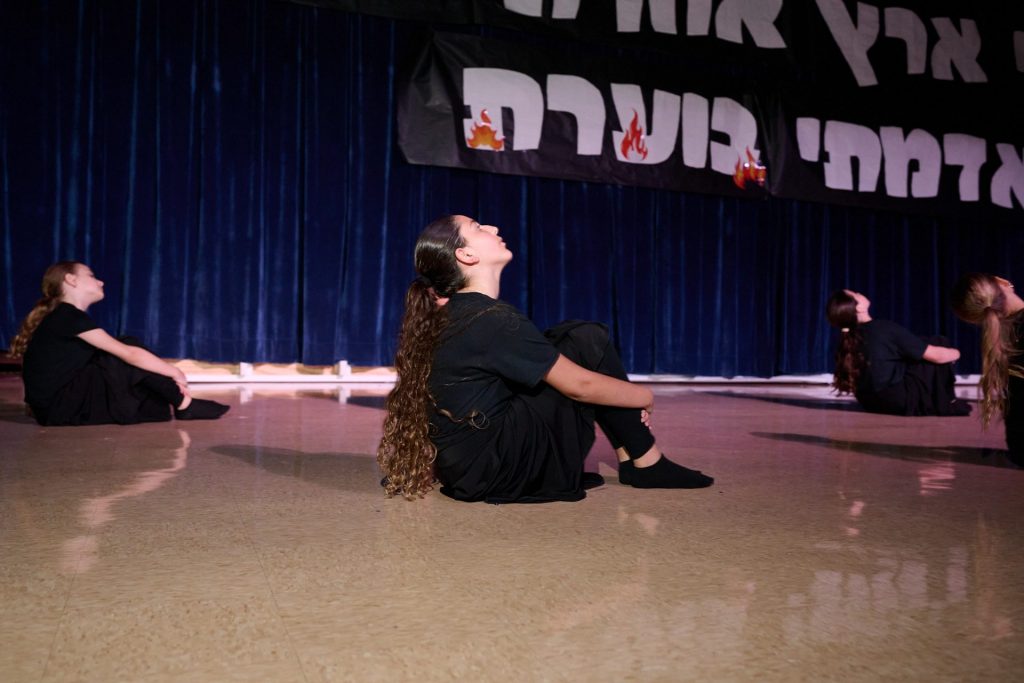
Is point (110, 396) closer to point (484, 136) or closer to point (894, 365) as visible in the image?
point (484, 136)

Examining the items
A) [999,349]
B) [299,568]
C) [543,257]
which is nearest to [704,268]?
[543,257]

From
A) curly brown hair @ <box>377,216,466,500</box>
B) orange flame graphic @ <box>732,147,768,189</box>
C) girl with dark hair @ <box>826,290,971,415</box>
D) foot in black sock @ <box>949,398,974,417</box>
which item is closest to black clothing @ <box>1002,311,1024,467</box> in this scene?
curly brown hair @ <box>377,216,466,500</box>

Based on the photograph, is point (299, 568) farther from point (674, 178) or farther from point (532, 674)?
point (674, 178)

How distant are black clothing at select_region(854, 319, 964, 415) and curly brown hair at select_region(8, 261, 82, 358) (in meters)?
3.82

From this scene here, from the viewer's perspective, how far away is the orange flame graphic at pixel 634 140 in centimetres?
693

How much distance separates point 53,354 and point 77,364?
0.09 m

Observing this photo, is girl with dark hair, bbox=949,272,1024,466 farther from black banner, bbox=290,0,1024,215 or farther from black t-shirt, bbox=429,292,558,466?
black banner, bbox=290,0,1024,215

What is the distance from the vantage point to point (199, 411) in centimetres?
388

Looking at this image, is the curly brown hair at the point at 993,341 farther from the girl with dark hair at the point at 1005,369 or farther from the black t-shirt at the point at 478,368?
the black t-shirt at the point at 478,368

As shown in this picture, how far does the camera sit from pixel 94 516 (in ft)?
6.06

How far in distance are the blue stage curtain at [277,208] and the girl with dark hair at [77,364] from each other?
2.23m

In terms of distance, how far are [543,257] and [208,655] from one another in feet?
19.6

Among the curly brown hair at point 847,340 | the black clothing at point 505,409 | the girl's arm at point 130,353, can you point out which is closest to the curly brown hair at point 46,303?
the girl's arm at point 130,353

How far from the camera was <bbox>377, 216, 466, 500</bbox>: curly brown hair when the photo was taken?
202 centimetres
